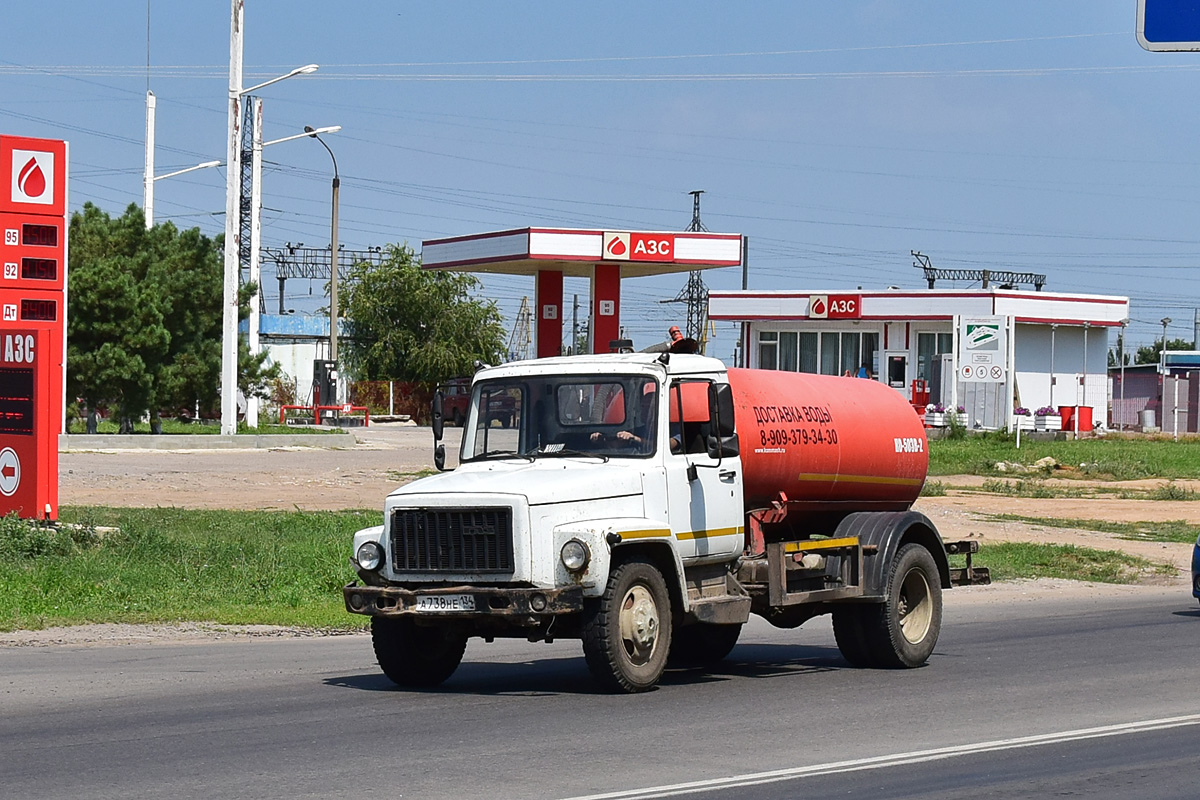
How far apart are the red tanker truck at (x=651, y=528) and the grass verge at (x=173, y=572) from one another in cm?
513

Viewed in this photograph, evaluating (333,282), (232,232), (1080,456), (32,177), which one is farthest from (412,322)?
(32,177)

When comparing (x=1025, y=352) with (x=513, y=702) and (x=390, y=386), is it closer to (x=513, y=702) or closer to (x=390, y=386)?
(x=390, y=386)

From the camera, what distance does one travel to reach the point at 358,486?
32.7m

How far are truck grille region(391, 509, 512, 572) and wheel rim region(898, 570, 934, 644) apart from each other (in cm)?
416

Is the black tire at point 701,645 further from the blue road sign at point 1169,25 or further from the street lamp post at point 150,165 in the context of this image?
the street lamp post at point 150,165

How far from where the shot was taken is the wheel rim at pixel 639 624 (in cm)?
1102

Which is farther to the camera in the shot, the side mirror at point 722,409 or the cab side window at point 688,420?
the cab side window at point 688,420

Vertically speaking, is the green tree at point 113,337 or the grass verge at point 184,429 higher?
the green tree at point 113,337

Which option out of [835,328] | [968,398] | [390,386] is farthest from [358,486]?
[390,386]

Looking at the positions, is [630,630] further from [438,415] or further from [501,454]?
[438,415]

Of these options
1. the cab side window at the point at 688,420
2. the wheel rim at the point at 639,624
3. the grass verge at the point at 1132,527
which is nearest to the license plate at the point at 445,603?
the wheel rim at the point at 639,624

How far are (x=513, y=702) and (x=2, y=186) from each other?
61.9 ft

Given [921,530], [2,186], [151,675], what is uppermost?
[2,186]

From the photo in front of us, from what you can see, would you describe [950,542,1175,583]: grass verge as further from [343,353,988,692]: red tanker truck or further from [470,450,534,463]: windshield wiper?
[470,450,534,463]: windshield wiper
